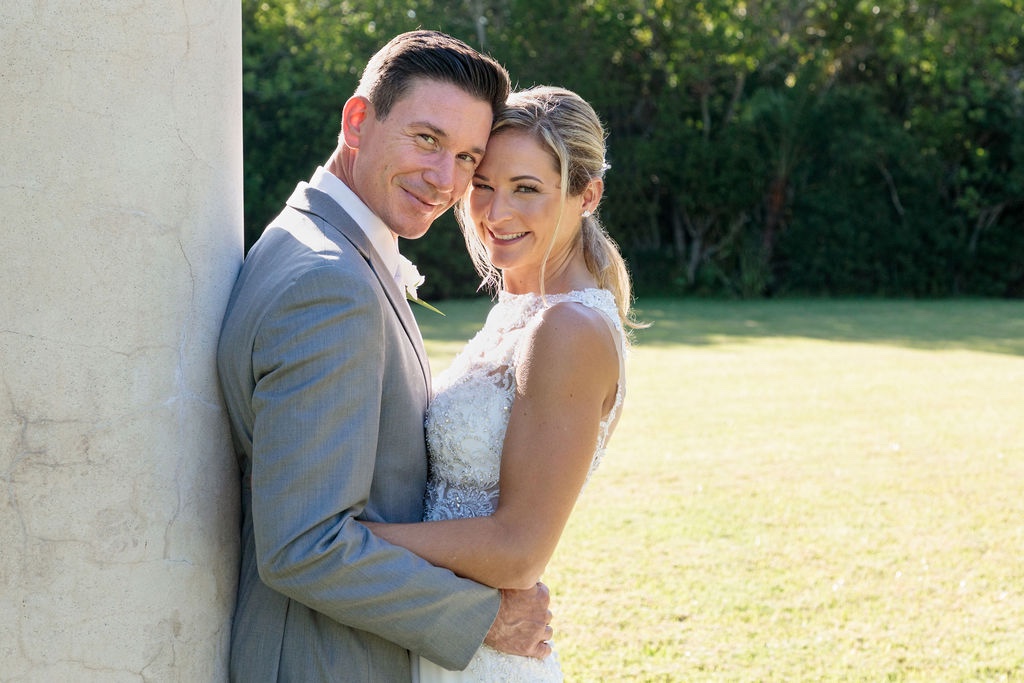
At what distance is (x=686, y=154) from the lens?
1021 inches

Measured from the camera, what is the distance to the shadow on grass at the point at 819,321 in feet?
55.2

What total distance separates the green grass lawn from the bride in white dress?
2.44 metres

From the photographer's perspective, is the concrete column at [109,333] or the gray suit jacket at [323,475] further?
the gray suit jacket at [323,475]

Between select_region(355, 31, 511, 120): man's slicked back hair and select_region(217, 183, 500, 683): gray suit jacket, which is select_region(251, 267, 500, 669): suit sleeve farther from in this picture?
select_region(355, 31, 511, 120): man's slicked back hair

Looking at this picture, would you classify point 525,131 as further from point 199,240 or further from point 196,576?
point 196,576

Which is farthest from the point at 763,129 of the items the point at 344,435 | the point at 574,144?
the point at 344,435

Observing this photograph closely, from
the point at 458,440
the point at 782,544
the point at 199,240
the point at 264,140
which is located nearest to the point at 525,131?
the point at 458,440

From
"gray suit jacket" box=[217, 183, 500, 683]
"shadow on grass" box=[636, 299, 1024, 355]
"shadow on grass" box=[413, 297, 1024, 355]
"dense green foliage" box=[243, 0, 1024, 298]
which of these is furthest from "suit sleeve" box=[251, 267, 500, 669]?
"dense green foliage" box=[243, 0, 1024, 298]

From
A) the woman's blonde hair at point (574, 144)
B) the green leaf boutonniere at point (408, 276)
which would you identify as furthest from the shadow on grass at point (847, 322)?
the green leaf boutonniere at point (408, 276)

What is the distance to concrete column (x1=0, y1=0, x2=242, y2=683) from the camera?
1.68 metres

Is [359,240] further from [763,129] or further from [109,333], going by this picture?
[763,129]

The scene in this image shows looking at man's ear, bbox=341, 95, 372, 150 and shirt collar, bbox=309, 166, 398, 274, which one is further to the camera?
man's ear, bbox=341, 95, 372, 150

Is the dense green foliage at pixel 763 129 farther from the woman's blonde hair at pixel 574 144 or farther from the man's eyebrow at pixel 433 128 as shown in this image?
the man's eyebrow at pixel 433 128

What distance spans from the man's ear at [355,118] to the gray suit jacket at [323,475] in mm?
377
